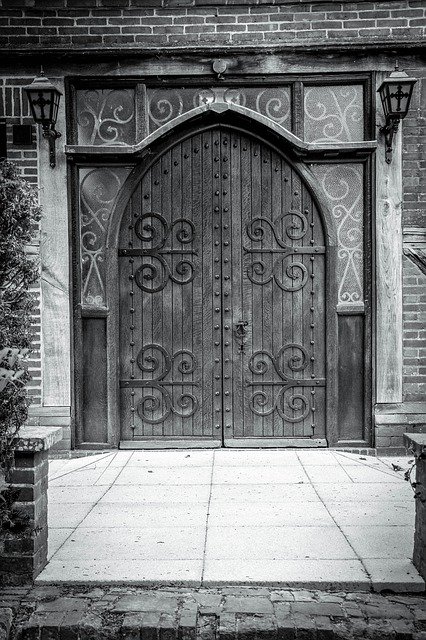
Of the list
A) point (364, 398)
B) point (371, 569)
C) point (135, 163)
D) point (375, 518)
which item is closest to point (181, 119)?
point (135, 163)

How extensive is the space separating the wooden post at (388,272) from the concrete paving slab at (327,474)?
2.83 feet

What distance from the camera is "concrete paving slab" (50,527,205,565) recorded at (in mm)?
4012

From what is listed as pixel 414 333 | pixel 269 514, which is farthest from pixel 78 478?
pixel 414 333

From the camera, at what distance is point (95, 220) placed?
649 centimetres

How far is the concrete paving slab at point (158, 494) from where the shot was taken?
508cm

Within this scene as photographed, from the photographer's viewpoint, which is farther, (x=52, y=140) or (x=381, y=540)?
(x=52, y=140)

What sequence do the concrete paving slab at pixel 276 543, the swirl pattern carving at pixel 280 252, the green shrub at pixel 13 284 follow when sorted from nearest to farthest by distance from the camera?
the green shrub at pixel 13 284 → the concrete paving slab at pixel 276 543 → the swirl pattern carving at pixel 280 252

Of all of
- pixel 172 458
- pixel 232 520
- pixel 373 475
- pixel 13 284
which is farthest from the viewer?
pixel 172 458

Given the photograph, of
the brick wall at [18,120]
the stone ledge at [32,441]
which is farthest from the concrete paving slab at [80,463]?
the stone ledge at [32,441]

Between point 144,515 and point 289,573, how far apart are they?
4.35ft

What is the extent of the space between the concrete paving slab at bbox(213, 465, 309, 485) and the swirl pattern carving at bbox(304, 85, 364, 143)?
298cm

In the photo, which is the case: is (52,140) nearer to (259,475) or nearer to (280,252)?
(280,252)

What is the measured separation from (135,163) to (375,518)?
3.75 meters

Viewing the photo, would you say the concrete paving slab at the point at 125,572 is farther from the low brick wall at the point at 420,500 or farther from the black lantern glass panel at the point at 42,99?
the black lantern glass panel at the point at 42,99
